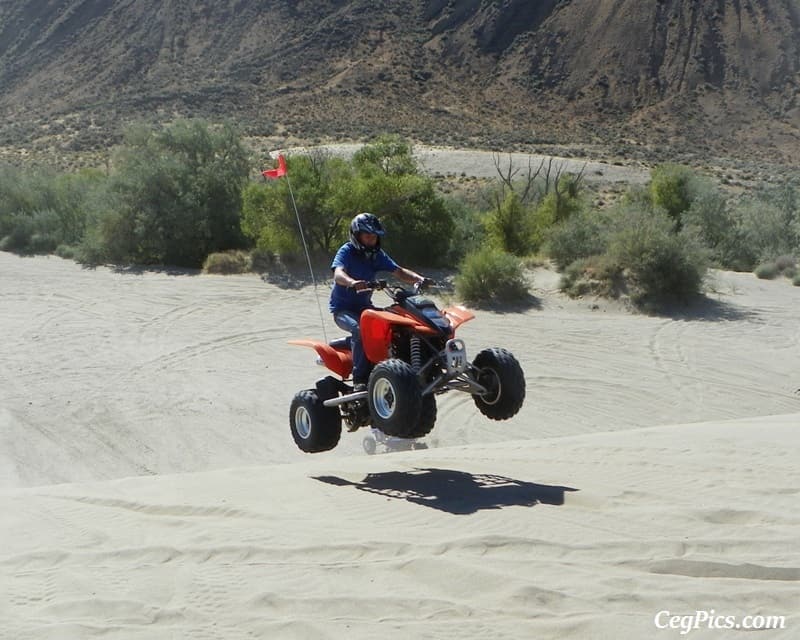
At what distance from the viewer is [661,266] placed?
1942 centimetres

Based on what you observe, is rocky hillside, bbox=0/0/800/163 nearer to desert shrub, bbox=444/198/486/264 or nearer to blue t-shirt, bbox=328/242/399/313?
desert shrub, bbox=444/198/486/264

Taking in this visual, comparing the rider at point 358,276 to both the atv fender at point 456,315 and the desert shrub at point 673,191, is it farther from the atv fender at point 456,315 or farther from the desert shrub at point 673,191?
the desert shrub at point 673,191

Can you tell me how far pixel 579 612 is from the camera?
14.6 feet

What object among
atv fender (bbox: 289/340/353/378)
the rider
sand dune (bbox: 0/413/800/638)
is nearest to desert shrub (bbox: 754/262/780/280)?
sand dune (bbox: 0/413/800/638)

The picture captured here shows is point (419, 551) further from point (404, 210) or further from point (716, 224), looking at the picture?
point (716, 224)

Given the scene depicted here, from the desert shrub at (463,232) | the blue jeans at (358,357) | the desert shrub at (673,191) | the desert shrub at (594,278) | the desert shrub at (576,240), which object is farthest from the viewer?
the desert shrub at (673,191)

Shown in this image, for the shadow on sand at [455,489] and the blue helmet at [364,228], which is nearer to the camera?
the shadow on sand at [455,489]

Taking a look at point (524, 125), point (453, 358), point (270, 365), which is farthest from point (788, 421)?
point (524, 125)

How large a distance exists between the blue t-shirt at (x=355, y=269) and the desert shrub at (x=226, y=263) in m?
13.3

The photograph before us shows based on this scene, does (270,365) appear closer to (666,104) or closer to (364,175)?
(364,175)

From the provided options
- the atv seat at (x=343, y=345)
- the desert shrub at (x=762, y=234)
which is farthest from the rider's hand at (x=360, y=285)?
the desert shrub at (x=762, y=234)

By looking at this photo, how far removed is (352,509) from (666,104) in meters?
72.9

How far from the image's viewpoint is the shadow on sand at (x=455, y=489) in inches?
260

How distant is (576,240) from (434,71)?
60.2 metres
